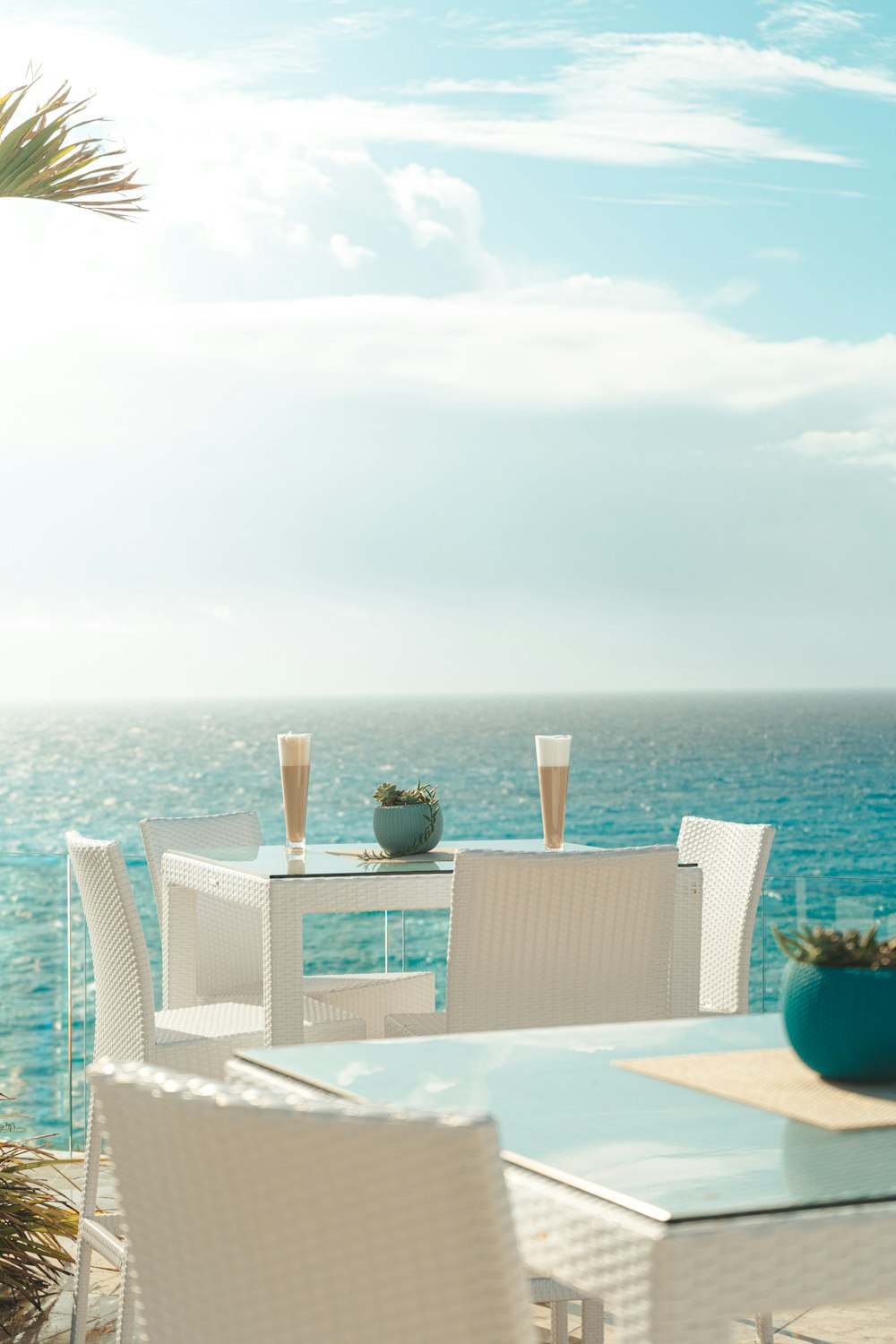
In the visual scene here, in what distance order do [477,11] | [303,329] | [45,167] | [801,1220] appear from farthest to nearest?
[303,329] < [477,11] < [45,167] < [801,1220]

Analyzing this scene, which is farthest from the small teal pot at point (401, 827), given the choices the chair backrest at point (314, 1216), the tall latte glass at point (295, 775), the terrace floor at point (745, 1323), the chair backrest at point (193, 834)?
the chair backrest at point (314, 1216)

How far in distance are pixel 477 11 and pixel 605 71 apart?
322 cm

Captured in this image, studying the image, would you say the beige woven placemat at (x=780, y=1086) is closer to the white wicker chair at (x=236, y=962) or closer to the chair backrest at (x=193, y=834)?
the white wicker chair at (x=236, y=962)

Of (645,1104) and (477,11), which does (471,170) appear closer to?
(477,11)

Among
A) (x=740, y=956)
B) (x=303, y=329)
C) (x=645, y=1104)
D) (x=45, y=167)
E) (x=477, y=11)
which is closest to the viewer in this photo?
(x=645, y=1104)

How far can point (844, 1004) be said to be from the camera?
1488 mm

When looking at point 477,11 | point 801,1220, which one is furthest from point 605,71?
point 801,1220

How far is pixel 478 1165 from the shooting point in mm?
927

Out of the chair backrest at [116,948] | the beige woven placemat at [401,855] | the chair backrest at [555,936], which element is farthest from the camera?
the beige woven placemat at [401,855]

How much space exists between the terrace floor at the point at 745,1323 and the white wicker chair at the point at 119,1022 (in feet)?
0.43

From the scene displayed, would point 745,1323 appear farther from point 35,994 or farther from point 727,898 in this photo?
point 35,994

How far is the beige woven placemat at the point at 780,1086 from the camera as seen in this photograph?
140cm

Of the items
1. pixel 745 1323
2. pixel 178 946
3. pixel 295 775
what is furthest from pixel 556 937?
pixel 178 946

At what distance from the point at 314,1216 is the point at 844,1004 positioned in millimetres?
681
